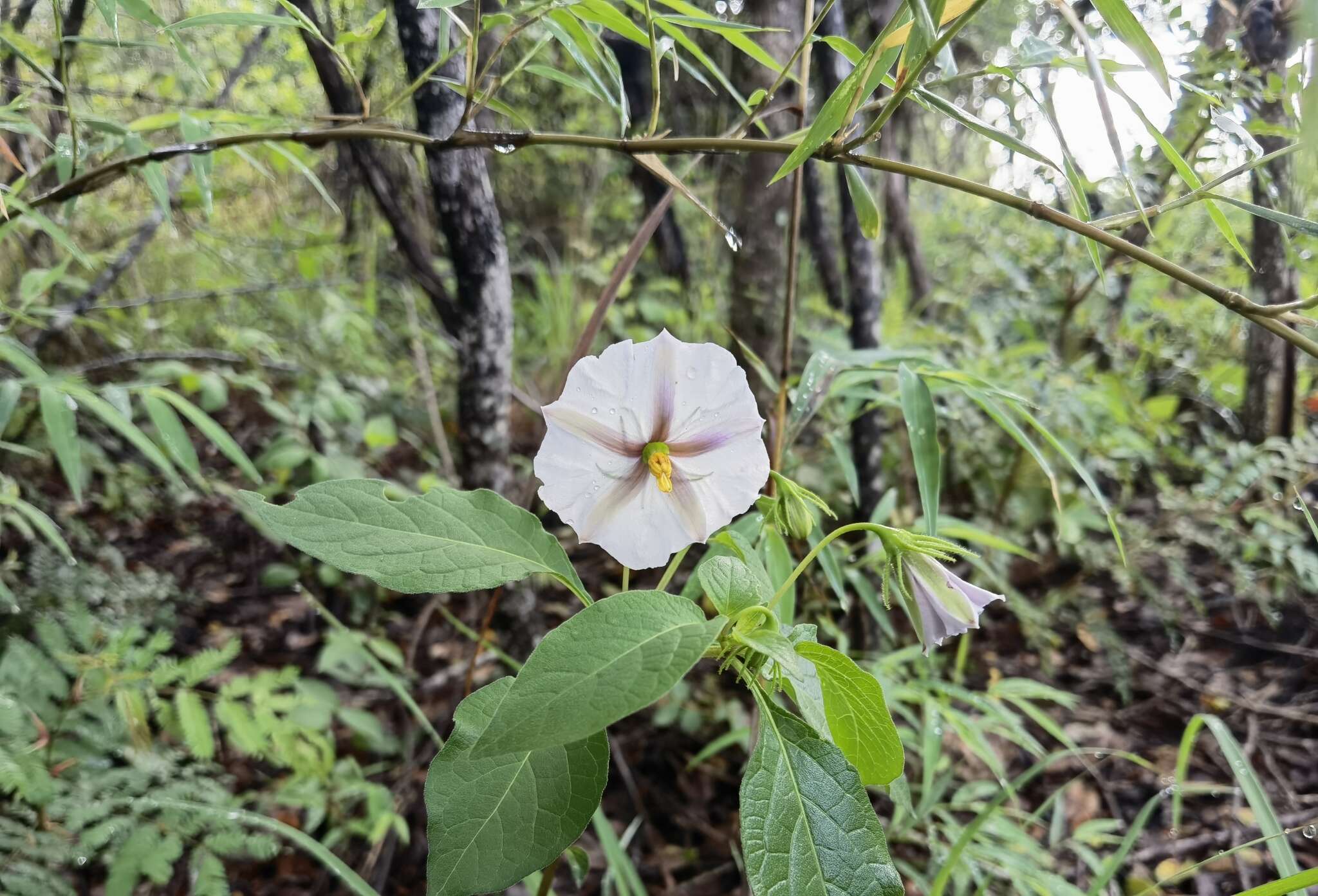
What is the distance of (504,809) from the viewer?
0.54 metres

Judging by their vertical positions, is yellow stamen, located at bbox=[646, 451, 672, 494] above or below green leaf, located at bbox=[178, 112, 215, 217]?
below

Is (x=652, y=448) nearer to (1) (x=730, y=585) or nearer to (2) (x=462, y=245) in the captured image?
(1) (x=730, y=585)

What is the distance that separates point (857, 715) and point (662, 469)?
25 cm

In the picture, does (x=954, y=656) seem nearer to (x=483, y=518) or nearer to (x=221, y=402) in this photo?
(x=483, y=518)

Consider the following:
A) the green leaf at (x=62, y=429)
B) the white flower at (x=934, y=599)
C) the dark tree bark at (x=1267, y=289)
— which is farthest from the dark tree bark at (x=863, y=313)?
the green leaf at (x=62, y=429)

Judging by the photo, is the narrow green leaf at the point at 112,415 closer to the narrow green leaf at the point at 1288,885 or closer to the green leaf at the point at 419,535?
the green leaf at the point at 419,535

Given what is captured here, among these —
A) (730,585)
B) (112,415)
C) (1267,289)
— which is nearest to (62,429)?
(112,415)

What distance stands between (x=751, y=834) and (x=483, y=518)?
0.32 meters

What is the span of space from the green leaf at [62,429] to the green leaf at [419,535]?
20.8 inches

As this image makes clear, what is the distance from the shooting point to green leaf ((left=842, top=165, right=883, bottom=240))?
0.66 metres

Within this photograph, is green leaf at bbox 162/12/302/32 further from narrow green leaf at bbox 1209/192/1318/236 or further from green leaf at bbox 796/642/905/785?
narrow green leaf at bbox 1209/192/1318/236

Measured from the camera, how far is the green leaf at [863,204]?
2.18 feet

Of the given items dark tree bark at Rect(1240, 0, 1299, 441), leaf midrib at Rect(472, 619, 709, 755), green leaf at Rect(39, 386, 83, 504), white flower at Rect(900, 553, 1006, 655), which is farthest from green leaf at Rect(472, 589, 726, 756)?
dark tree bark at Rect(1240, 0, 1299, 441)

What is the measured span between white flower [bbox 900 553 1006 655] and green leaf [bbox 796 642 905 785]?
0.11 m
